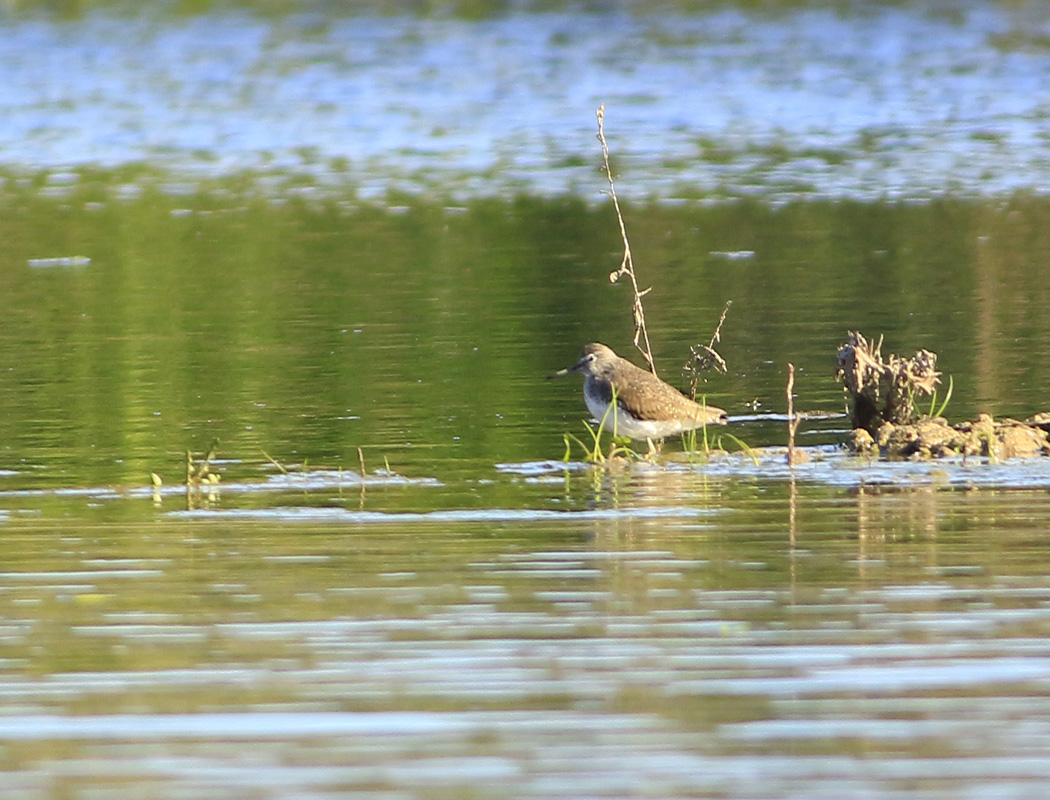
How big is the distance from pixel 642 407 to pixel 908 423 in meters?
1.49

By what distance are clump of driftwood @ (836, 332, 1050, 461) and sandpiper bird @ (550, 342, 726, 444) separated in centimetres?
83

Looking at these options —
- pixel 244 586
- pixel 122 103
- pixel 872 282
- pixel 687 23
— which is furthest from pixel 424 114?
pixel 244 586

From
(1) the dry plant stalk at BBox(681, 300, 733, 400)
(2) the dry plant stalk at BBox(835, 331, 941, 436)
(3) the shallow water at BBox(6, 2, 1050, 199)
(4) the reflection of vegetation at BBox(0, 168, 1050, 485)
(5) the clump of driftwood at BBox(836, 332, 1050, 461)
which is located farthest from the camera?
(3) the shallow water at BBox(6, 2, 1050, 199)

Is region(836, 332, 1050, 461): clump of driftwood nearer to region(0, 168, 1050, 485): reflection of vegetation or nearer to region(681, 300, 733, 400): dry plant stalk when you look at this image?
region(0, 168, 1050, 485): reflection of vegetation

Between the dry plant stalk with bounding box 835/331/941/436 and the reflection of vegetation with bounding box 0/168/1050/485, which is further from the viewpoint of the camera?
the reflection of vegetation with bounding box 0/168/1050/485

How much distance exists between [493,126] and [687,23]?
15.3 metres

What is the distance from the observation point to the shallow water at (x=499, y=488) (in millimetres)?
6711

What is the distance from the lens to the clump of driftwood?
11.4 meters

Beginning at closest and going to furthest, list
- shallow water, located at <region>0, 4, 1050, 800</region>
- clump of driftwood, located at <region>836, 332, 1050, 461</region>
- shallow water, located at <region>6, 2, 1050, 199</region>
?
1. shallow water, located at <region>0, 4, 1050, 800</region>
2. clump of driftwood, located at <region>836, 332, 1050, 461</region>
3. shallow water, located at <region>6, 2, 1050, 199</region>

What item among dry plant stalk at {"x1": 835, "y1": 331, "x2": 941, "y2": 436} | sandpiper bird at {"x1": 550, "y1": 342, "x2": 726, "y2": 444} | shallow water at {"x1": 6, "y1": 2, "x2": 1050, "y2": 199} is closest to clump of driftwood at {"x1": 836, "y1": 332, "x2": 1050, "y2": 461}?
dry plant stalk at {"x1": 835, "y1": 331, "x2": 941, "y2": 436}

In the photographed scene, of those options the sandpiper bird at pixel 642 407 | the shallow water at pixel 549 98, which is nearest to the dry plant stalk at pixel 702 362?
the sandpiper bird at pixel 642 407

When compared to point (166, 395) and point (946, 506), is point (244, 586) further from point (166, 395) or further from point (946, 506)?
point (166, 395)

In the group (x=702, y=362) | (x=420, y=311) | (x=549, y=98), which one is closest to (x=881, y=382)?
(x=702, y=362)

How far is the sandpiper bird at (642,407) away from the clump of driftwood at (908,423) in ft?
2.71
